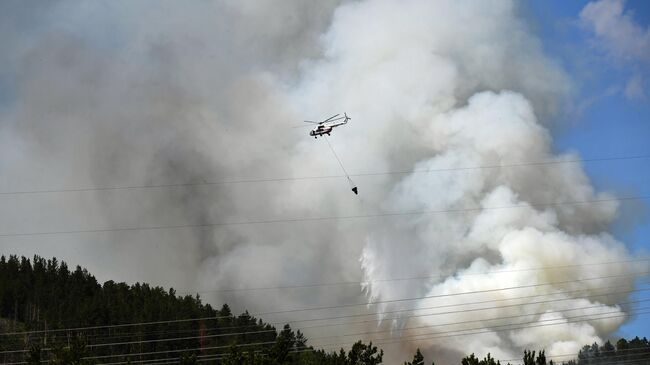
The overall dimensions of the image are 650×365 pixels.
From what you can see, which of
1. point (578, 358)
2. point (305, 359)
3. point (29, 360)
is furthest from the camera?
point (578, 358)

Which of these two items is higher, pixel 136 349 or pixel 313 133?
pixel 313 133

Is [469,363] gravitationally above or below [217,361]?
below

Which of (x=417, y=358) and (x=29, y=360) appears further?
(x=417, y=358)

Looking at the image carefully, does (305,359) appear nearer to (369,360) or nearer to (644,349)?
(369,360)

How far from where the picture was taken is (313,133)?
4692 inches

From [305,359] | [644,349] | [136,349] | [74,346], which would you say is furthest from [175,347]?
[644,349]

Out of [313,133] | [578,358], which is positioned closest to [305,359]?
[578,358]

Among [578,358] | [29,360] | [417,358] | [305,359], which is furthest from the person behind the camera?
[578,358]

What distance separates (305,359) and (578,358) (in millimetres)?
57976

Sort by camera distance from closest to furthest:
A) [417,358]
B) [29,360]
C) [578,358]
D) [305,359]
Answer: [29,360] < [417,358] < [305,359] < [578,358]

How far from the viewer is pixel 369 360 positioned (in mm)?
118125

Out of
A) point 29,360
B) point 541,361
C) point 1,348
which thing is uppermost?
point 1,348

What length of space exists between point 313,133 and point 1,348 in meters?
114

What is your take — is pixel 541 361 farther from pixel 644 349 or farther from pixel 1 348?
pixel 1 348
